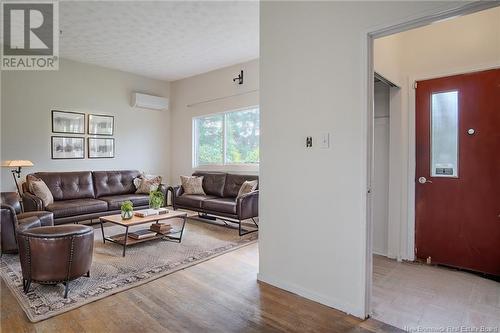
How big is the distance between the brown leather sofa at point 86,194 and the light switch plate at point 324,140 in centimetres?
380

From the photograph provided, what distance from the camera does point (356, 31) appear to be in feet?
6.95

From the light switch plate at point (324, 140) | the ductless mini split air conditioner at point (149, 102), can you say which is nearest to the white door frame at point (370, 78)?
the light switch plate at point (324, 140)

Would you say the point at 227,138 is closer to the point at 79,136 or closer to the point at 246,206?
the point at 246,206

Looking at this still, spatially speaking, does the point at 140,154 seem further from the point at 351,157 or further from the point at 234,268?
the point at 351,157

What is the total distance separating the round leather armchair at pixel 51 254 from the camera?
229cm

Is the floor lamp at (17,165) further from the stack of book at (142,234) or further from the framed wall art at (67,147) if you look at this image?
the stack of book at (142,234)

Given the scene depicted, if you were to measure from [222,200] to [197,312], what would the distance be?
261 cm

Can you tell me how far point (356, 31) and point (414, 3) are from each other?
38 cm

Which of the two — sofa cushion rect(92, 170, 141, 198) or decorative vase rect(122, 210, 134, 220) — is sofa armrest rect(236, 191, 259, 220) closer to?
decorative vase rect(122, 210, 134, 220)

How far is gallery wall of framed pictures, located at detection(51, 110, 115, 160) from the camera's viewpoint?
513cm

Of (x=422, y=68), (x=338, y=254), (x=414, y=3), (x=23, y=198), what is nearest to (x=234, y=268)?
(x=338, y=254)

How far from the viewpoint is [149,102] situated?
247 inches

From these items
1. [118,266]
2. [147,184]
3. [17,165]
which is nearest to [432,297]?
[118,266]
